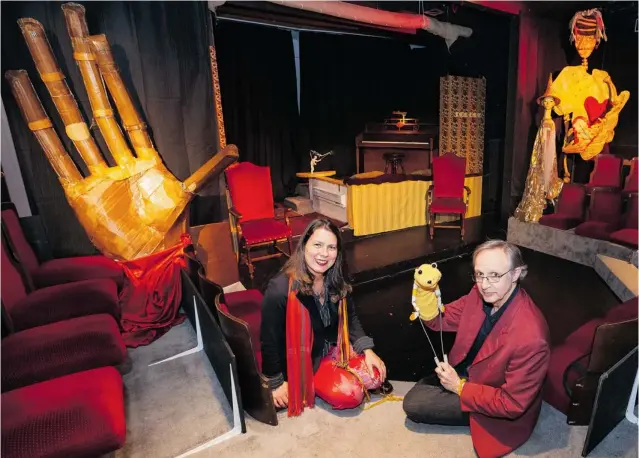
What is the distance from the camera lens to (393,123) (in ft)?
25.0

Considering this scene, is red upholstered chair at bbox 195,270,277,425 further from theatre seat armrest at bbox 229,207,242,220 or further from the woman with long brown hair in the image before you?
theatre seat armrest at bbox 229,207,242,220

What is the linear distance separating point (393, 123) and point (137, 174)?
554 cm

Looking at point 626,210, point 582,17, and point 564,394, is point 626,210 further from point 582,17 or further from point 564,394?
point 564,394

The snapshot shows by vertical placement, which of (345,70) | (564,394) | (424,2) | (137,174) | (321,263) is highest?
(424,2)

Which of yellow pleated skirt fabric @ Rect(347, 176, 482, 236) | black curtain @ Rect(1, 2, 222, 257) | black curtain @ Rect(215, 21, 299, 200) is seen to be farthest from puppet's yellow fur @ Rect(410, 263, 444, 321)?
black curtain @ Rect(215, 21, 299, 200)

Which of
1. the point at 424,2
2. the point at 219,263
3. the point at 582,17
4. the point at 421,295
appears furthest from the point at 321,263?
the point at 582,17

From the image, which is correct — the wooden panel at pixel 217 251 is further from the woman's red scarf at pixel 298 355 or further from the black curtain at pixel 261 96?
the black curtain at pixel 261 96

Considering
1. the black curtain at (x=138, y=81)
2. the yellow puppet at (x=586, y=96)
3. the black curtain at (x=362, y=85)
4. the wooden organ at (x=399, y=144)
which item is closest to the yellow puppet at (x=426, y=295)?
the black curtain at (x=138, y=81)

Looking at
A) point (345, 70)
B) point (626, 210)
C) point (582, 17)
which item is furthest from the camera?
point (345, 70)

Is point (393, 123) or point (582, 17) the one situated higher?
point (582, 17)

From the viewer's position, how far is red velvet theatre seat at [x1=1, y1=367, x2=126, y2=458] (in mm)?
1434

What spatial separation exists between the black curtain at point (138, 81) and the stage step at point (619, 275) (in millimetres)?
3586

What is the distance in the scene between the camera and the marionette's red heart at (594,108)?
5293 mm

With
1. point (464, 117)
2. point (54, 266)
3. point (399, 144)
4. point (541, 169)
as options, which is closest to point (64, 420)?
point (54, 266)
